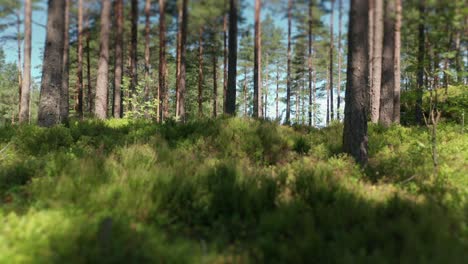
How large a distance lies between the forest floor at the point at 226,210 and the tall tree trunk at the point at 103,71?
22.5 feet

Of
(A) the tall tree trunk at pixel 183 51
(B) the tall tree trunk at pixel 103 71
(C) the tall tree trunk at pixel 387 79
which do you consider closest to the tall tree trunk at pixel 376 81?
(C) the tall tree trunk at pixel 387 79

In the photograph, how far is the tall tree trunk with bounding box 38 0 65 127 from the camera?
818cm

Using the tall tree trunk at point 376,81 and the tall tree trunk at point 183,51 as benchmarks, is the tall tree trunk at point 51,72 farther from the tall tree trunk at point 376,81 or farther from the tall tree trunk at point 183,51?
the tall tree trunk at point 376,81

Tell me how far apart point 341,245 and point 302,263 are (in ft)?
1.38

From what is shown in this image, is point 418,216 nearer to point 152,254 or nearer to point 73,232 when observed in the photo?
point 152,254

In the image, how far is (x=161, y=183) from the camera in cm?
400

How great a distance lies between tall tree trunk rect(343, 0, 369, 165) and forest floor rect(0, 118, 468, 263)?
1.52ft

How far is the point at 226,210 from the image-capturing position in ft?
12.0

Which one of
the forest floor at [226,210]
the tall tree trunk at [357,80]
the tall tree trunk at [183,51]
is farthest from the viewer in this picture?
the tall tree trunk at [183,51]

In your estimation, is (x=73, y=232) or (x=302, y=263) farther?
(x=73, y=232)

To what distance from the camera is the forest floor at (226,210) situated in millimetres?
2572

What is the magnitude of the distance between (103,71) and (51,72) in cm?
488

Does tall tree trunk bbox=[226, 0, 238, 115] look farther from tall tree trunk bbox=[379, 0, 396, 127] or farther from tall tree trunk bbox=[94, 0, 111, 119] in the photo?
tall tree trunk bbox=[379, 0, 396, 127]

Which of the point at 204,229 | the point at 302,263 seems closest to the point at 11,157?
the point at 204,229
